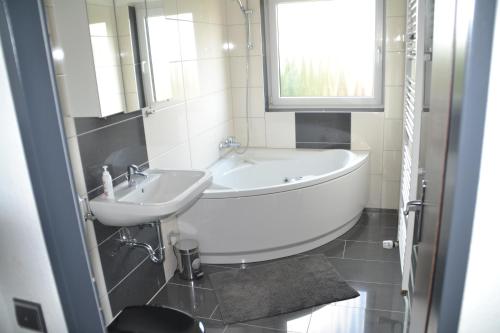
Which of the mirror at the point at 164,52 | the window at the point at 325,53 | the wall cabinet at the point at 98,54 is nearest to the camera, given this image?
the wall cabinet at the point at 98,54

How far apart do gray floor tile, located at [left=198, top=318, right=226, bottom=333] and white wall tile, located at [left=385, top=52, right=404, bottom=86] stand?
2436 mm

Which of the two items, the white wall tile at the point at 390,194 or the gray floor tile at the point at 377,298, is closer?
the gray floor tile at the point at 377,298

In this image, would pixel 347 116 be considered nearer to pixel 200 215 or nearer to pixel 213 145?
pixel 213 145

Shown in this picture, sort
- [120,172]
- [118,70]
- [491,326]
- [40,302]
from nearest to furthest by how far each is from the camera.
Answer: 1. [491,326]
2. [40,302]
3. [118,70]
4. [120,172]

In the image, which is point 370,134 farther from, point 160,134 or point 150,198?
point 150,198

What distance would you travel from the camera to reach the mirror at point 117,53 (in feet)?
6.92

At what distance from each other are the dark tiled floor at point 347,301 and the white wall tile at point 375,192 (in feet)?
1.64

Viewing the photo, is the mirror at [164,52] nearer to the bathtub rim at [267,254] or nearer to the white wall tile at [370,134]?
the bathtub rim at [267,254]

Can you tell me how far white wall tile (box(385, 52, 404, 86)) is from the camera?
3658mm

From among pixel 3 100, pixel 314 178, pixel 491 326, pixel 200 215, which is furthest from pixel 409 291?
pixel 3 100

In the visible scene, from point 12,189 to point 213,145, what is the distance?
2.73m

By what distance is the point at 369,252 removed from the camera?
130 inches

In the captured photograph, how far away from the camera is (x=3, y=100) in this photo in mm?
1093

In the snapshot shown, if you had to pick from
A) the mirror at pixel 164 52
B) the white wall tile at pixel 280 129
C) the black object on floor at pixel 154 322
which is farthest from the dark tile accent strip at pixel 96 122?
the white wall tile at pixel 280 129
